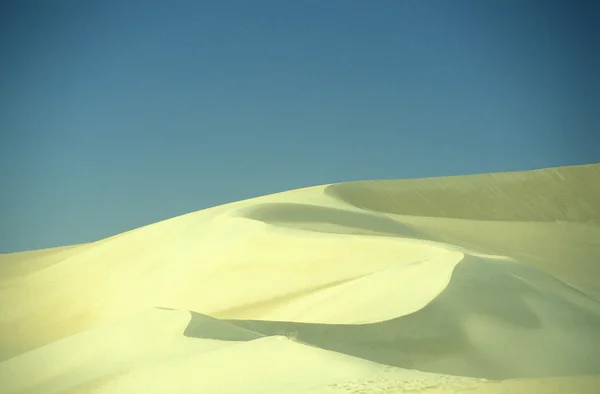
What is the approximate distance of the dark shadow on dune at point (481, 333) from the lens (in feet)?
32.0

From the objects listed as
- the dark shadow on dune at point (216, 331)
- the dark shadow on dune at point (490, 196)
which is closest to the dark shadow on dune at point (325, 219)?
the dark shadow on dune at point (490, 196)

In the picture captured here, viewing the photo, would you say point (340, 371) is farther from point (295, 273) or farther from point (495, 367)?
point (295, 273)

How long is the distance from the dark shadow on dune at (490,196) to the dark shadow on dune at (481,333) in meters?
17.0

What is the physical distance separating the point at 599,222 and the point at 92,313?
865 inches

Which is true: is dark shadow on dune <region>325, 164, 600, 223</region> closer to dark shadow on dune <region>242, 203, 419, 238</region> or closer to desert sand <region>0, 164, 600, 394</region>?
desert sand <region>0, 164, 600, 394</region>

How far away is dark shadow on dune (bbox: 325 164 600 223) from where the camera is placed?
3144 cm

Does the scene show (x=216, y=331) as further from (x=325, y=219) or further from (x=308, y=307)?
(x=325, y=219)

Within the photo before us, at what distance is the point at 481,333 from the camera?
10883 mm

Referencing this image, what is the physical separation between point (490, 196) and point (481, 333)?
76.3 feet

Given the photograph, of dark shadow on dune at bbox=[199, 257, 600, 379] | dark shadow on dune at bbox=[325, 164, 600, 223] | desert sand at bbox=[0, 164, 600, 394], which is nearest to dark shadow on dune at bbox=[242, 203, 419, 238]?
desert sand at bbox=[0, 164, 600, 394]

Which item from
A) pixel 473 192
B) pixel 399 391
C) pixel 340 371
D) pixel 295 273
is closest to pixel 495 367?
pixel 340 371

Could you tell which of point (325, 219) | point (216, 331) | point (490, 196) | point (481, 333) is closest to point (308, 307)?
point (481, 333)

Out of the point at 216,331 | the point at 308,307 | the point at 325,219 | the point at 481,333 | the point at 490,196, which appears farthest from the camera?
the point at 490,196

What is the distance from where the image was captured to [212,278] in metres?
17.8
